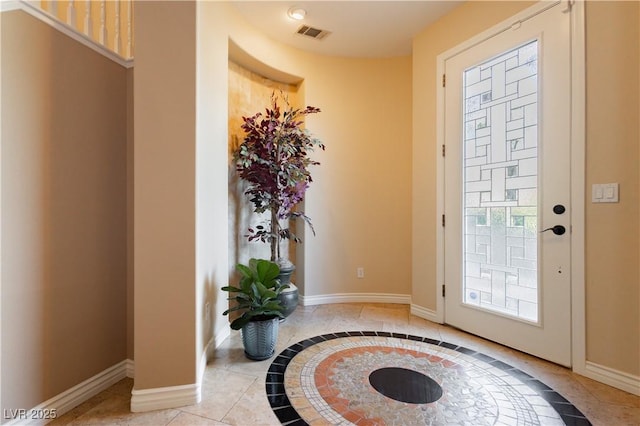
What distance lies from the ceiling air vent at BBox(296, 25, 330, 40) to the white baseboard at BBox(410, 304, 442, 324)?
285 cm

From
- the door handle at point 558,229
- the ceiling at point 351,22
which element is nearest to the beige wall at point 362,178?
the ceiling at point 351,22

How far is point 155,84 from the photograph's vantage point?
1.56 m

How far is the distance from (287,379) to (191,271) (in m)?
0.88

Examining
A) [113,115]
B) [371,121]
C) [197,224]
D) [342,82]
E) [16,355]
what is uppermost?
[342,82]

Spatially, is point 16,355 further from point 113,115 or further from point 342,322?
Answer: point 342,322

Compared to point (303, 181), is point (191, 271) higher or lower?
lower

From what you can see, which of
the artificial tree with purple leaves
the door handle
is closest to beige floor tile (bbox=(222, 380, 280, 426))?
the artificial tree with purple leaves

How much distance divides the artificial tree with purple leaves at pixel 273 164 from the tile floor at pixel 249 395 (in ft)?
3.26

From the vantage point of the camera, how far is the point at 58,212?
1.54 metres

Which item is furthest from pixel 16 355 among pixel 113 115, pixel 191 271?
pixel 113 115

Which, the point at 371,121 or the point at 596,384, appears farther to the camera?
the point at 371,121

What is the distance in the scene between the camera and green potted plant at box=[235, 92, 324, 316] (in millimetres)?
2711

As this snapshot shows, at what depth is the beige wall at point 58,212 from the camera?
136 cm

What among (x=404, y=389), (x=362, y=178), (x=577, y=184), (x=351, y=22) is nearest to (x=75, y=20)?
(x=351, y=22)
